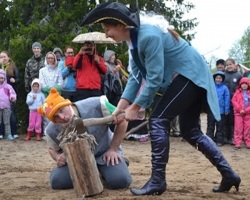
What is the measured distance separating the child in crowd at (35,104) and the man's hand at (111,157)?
15.9ft

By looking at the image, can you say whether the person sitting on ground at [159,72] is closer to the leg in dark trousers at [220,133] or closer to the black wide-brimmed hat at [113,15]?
the black wide-brimmed hat at [113,15]

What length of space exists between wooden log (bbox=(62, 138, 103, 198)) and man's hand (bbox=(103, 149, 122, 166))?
1.33 feet

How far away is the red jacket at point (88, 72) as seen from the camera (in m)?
8.85

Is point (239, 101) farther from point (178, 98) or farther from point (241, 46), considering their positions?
point (241, 46)

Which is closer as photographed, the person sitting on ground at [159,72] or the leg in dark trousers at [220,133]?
the person sitting on ground at [159,72]

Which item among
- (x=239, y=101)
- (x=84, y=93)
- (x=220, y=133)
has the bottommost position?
(x=220, y=133)

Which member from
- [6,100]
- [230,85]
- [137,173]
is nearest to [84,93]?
[6,100]

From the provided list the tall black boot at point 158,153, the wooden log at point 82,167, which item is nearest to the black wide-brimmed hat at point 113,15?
the tall black boot at point 158,153

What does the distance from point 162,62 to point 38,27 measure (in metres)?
7.43

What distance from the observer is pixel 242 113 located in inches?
352

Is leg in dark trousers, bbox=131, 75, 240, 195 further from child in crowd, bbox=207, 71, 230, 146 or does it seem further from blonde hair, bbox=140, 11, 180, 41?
child in crowd, bbox=207, 71, 230, 146

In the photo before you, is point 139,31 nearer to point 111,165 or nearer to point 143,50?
point 143,50

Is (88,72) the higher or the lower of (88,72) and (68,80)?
the higher

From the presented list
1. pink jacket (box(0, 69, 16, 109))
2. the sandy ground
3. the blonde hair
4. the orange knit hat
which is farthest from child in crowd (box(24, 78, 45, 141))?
the blonde hair
